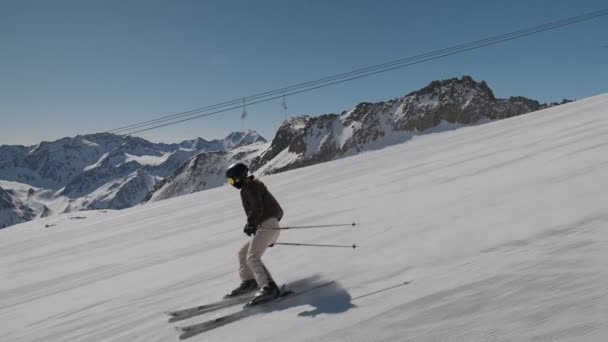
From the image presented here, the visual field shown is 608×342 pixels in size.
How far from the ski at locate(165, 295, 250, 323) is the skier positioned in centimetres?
14

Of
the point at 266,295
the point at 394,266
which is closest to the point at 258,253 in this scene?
the point at 266,295

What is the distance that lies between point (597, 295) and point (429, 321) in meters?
1.65

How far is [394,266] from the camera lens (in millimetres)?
6125

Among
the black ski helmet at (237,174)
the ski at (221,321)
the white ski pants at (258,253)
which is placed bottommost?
the ski at (221,321)

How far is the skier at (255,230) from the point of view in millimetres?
5866

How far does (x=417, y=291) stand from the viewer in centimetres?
516

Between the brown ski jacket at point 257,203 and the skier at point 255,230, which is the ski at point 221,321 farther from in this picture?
the brown ski jacket at point 257,203

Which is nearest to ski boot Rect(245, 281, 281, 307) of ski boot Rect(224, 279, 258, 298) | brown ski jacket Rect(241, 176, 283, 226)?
ski boot Rect(224, 279, 258, 298)

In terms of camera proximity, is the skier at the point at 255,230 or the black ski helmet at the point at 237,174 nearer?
the skier at the point at 255,230

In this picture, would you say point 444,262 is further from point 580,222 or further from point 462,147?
point 462,147

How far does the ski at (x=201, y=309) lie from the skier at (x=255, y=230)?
0.14 metres

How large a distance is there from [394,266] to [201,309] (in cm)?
271

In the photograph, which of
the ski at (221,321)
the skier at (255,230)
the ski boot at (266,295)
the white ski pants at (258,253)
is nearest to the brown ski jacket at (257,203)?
the skier at (255,230)

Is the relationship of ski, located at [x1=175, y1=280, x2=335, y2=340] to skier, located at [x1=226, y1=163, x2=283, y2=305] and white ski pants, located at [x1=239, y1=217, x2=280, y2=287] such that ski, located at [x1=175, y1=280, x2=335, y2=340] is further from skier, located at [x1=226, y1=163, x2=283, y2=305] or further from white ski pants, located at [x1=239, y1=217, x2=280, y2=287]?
white ski pants, located at [x1=239, y1=217, x2=280, y2=287]
